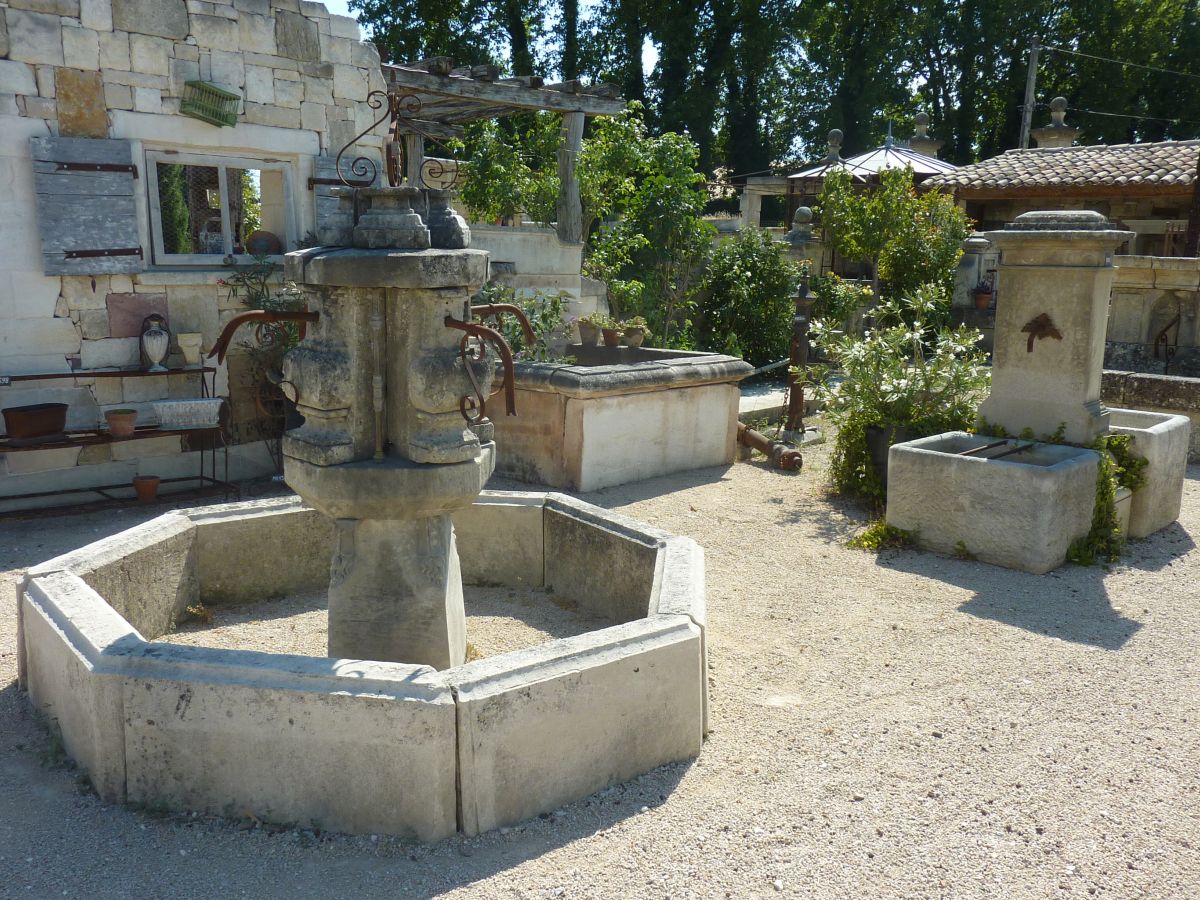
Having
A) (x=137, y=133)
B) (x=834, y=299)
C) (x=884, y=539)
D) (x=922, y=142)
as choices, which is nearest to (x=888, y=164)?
(x=922, y=142)

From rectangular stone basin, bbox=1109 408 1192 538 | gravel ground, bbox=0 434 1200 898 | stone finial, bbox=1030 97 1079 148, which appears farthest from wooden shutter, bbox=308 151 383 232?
stone finial, bbox=1030 97 1079 148

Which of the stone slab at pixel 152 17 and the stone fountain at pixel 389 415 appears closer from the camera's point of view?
the stone fountain at pixel 389 415

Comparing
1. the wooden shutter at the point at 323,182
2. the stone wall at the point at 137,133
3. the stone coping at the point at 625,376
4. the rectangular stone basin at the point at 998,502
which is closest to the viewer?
the rectangular stone basin at the point at 998,502

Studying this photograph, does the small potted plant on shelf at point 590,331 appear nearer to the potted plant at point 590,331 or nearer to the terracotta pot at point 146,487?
the potted plant at point 590,331

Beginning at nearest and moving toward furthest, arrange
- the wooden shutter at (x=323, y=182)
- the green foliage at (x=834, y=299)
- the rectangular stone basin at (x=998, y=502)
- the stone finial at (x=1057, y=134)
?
the rectangular stone basin at (x=998, y=502), the wooden shutter at (x=323, y=182), the green foliage at (x=834, y=299), the stone finial at (x=1057, y=134)

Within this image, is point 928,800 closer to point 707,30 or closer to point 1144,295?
point 1144,295

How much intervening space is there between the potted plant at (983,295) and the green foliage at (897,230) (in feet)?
1.37

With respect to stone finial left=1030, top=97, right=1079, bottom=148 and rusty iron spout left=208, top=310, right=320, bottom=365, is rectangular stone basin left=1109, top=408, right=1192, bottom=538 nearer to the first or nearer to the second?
rusty iron spout left=208, top=310, right=320, bottom=365

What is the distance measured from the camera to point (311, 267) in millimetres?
3492

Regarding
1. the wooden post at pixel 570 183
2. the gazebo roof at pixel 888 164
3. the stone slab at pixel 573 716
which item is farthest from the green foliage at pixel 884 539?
the gazebo roof at pixel 888 164

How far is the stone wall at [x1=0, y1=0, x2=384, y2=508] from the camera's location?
6434 millimetres

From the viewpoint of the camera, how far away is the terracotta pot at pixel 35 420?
247 inches

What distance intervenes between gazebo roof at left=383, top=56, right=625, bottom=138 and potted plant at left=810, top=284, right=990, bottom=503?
171 inches

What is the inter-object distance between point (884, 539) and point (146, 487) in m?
4.95
